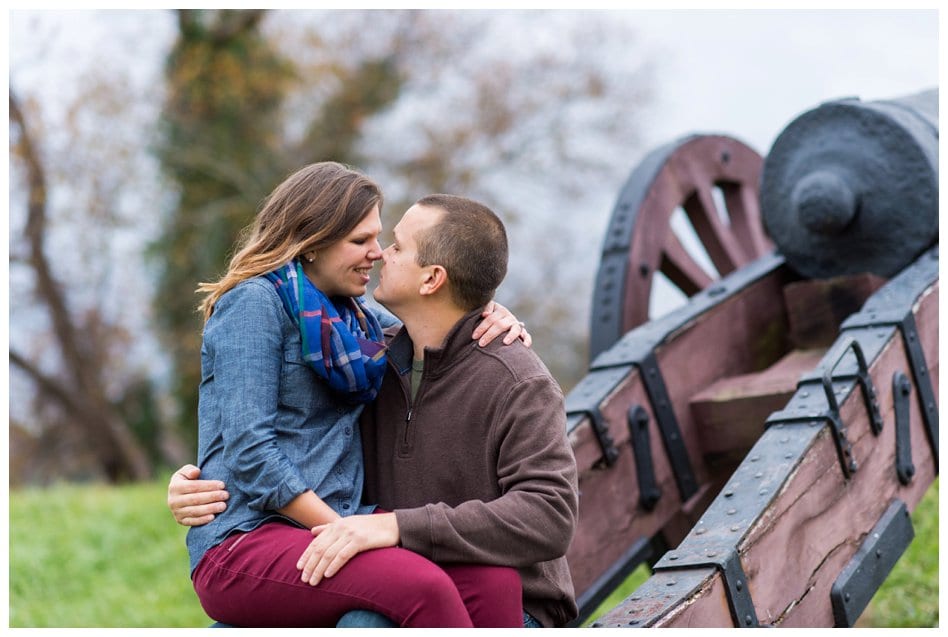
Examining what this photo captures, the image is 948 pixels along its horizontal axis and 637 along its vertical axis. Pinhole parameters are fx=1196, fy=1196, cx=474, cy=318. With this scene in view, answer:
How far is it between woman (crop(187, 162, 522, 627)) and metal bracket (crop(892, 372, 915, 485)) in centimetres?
137

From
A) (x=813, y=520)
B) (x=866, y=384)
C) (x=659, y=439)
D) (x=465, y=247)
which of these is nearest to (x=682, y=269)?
(x=659, y=439)

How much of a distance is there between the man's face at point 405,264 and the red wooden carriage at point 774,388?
0.68 metres

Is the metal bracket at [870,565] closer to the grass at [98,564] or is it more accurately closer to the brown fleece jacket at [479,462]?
the brown fleece jacket at [479,462]

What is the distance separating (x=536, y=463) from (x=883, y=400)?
133 centimetres

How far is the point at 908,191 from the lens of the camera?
11.5 ft

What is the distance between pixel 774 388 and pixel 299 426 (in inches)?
67.6

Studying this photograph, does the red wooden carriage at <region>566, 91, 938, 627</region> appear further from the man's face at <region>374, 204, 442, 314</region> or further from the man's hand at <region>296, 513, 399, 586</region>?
the man's face at <region>374, 204, 442, 314</region>

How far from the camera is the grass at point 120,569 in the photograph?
4.58 meters

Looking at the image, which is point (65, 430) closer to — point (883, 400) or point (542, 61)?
point (542, 61)

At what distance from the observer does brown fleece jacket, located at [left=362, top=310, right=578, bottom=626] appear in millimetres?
1965

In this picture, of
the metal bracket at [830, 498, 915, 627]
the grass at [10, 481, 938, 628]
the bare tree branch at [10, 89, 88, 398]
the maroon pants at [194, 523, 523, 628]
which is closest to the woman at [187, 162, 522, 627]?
the maroon pants at [194, 523, 523, 628]

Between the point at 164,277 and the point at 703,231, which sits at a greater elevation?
the point at 703,231

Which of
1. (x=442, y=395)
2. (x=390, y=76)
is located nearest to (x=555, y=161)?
(x=390, y=76)

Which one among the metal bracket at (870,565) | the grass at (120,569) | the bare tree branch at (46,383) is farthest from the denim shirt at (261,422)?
the bare tree branch at (46,383)
